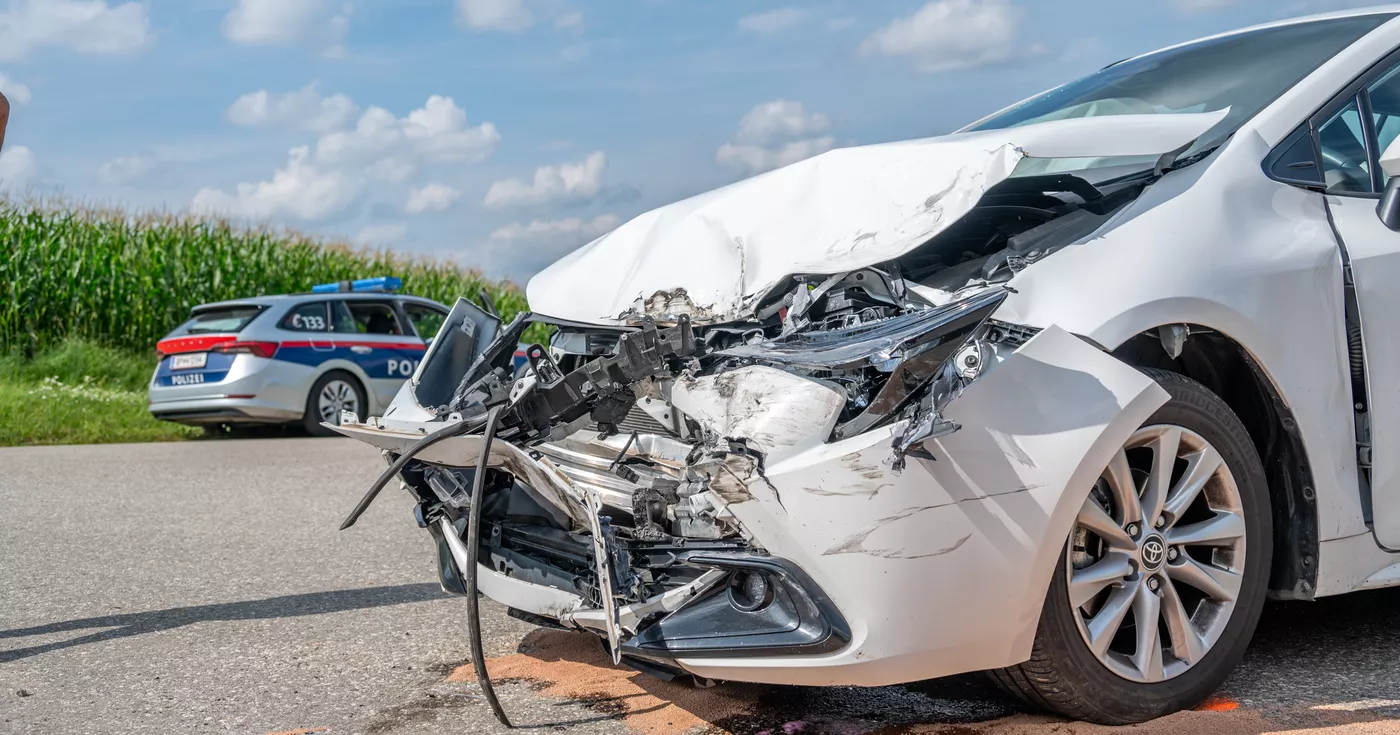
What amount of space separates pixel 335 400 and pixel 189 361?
146 cm

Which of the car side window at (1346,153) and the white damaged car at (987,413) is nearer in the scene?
the white damaged car at (987,413)

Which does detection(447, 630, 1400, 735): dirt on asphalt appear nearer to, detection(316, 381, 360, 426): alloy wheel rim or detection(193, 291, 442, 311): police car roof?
detection(316, 381, 360, 426): alloy wheel rim

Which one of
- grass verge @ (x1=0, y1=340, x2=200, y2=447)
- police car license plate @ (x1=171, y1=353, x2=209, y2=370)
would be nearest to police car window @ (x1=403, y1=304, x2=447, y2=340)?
police car license plate @ (x1=171, y1=353, x2=209, y2=370)

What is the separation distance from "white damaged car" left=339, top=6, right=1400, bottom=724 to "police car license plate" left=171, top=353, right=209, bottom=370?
8.82 meters

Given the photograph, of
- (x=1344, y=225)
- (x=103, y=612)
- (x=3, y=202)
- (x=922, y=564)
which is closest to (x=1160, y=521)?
(x=922, y=564)

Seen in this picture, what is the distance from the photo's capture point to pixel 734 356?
9.53 ft

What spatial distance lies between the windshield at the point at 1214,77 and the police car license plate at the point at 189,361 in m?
9.29

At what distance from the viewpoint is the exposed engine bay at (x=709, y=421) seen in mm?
2684

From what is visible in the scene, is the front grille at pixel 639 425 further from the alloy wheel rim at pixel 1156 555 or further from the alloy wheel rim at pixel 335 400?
the alloy wheel rim at pixel 335 400

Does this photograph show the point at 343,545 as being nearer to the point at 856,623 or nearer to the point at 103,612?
the point at 103,612

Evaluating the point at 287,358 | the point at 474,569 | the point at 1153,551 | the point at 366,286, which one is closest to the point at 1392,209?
the point at 1153,551

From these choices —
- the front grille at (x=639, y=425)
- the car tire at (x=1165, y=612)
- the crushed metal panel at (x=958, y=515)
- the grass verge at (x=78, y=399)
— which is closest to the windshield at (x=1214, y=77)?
the car tire at (x=1165, y=612)

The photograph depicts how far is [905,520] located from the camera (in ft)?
8.54

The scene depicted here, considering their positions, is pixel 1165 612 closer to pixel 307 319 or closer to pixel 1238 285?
pixel 1238 285
